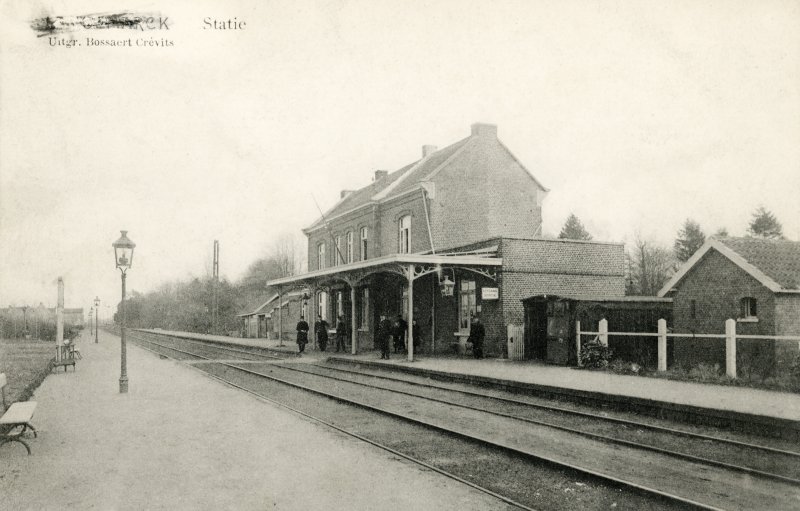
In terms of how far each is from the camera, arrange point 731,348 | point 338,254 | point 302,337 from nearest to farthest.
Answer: point 731,348
point 302,337
point 338,254

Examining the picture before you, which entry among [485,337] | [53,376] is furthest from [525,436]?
[53,376]

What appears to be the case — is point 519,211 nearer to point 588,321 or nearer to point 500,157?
point 500,157

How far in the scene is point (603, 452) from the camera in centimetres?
733

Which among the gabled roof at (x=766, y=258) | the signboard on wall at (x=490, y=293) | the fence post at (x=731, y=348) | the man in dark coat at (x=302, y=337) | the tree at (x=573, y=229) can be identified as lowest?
the man in dark coat at (x=302, y=337)

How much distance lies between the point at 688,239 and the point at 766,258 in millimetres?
40497

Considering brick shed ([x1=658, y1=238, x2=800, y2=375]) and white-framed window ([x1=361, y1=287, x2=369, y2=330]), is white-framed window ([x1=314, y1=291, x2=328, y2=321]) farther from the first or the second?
brick shed ([x1=658, y1=238, x2=800, y2=375])

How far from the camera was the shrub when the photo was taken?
15633mm

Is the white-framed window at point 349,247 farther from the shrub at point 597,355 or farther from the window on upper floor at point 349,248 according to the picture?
the shrub at point 597,355

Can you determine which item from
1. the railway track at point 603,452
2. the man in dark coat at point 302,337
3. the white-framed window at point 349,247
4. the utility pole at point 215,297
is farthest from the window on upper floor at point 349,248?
the utility pole at point 215,297

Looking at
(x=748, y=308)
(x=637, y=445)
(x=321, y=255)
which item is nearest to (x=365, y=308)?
(x=321, y=255)

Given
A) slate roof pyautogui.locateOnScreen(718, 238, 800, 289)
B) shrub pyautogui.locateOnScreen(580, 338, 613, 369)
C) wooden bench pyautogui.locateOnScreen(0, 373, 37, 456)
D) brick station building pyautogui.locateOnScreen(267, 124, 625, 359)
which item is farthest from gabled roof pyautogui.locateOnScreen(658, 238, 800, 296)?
wooden bench pyautogui.locateOnScreen(0, 373, 37, 456)

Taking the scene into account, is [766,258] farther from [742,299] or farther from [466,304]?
[466,304]

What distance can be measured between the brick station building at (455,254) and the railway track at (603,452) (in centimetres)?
710

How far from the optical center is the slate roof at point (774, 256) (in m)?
14.3
